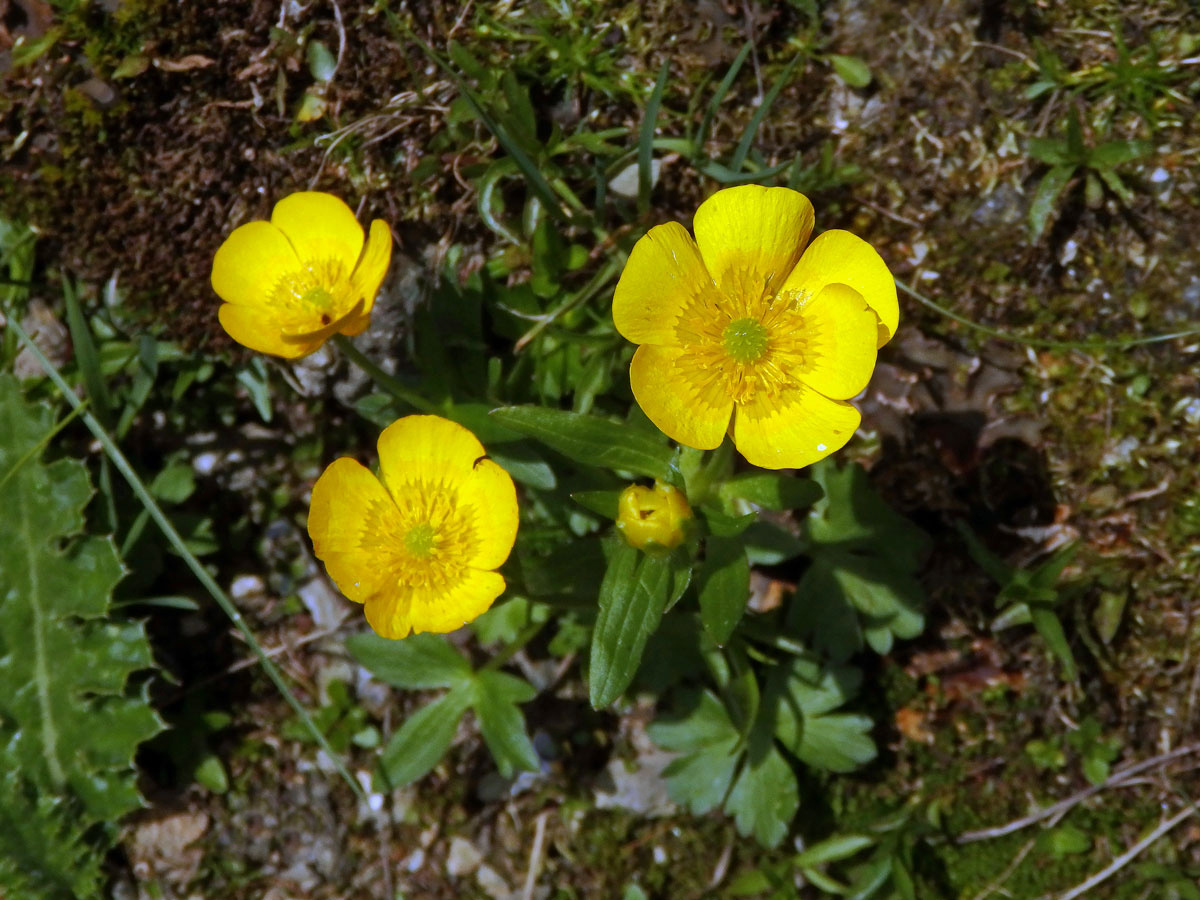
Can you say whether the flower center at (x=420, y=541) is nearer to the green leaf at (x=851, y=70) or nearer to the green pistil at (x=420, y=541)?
the green pistil at (x=420, y=541)

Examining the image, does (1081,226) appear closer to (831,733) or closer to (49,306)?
(831,733)

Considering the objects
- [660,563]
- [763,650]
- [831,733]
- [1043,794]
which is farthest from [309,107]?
[1043,794]

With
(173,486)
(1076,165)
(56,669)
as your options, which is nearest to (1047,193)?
(1076,165)

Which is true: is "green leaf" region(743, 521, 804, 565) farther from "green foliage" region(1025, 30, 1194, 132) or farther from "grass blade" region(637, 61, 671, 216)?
"green foliage" region(1025, 30, 1194, 132)

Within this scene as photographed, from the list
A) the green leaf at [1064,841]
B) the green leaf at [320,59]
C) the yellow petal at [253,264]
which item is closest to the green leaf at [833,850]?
the green leaf at [1064,841]

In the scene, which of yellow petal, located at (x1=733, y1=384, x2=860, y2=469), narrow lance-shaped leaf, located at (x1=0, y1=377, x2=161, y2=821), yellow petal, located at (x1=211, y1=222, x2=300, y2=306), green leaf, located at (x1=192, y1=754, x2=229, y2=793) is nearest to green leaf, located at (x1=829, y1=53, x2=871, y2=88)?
yellow petal, located at (x1=733, y1=384, x2=860, y2=469)

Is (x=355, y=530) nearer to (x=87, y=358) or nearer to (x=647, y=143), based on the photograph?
(x=87, y=358)
